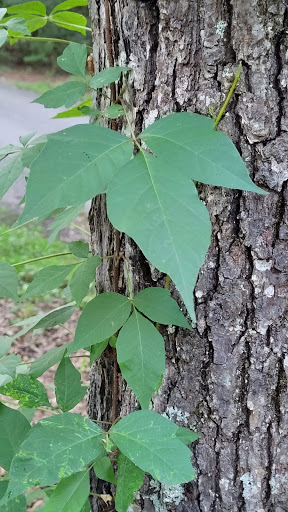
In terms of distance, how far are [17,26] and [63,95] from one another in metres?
0.20

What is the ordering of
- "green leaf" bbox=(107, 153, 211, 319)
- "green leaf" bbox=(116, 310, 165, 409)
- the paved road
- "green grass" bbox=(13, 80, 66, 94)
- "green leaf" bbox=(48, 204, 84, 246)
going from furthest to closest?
"green grass" bbox=(13, 80, 66, 94), the paved road, "green leaf" bbox=(48, 204, 84, 246), "green leaf" bbox=(116, 310, 165, 409), "green leaf" bbox=(107, 153, 211, 319)

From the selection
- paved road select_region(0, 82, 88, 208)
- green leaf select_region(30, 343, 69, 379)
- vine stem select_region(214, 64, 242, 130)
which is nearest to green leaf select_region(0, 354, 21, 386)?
green leaf select_region(30, 343, 69, 379)

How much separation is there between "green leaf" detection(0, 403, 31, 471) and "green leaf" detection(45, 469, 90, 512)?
0.16 meters

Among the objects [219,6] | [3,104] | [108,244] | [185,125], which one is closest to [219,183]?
[185,125]

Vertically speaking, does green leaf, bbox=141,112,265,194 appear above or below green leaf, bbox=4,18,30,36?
below

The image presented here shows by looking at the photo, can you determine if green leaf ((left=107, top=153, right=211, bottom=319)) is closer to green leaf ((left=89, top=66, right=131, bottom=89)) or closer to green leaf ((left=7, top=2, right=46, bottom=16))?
green leaf ((left=89, top=66, right=131, bottom=89))

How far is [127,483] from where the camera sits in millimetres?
834

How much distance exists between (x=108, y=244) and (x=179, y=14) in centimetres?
47

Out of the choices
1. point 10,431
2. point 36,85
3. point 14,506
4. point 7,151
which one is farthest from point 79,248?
point 36,85

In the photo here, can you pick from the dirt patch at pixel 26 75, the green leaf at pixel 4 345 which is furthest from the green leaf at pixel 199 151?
the dirt patch at pixel 26 75

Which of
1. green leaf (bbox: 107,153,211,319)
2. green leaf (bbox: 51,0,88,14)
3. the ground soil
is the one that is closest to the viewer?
green leaf (bbox: 107,153,211,319)

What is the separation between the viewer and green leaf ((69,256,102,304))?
3.28 feet

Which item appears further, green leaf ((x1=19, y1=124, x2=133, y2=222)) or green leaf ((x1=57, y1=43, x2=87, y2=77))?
green leaf ((x1=57, y1=43, x2=87, y2=77))

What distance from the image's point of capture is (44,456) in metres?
0.71
